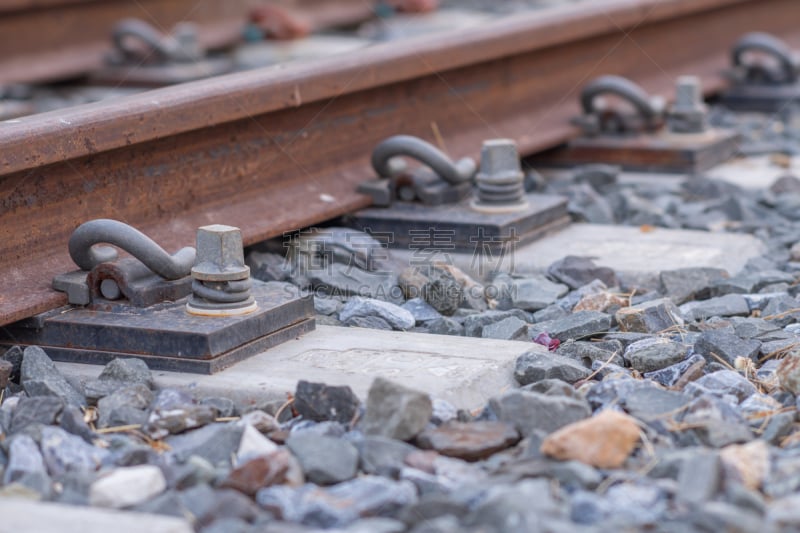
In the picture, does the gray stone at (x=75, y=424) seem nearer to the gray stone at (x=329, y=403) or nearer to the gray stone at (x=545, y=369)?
the gray stone at (x=329, y=403)

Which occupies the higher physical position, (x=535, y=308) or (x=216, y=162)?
(x=216, y=162)

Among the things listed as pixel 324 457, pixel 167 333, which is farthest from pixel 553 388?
pixel 167 333

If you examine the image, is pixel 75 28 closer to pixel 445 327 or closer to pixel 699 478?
pixel 445 327

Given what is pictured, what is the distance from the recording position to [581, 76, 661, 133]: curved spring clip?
5.65m

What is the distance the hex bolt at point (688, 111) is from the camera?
5711 mm

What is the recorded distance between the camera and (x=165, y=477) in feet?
7.79

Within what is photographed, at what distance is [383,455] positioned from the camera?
2.44 m

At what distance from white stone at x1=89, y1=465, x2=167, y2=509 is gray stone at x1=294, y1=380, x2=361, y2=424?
0.42 metres

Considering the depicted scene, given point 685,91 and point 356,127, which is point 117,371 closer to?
point 356,127

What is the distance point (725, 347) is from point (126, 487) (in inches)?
57.9

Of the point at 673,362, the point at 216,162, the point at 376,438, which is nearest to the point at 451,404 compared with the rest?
the point at 376,438

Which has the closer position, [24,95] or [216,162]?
[216,162]

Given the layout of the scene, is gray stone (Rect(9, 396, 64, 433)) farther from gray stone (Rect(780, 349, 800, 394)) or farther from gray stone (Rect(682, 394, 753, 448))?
gray stone (Rect(780, 349, 800, 394))

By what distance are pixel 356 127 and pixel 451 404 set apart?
216cm
